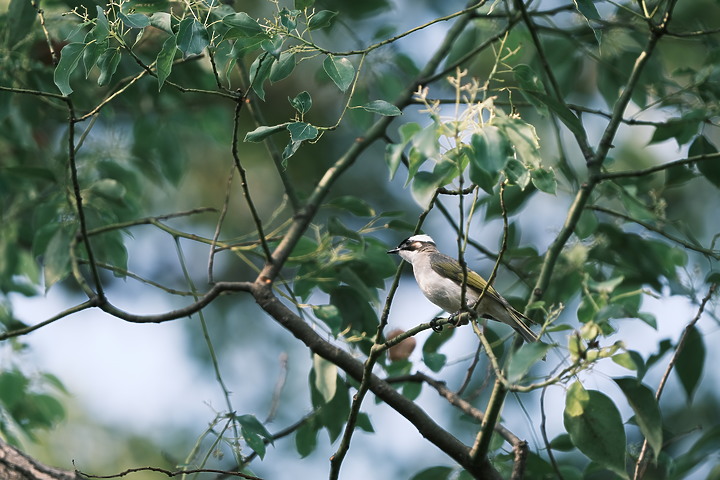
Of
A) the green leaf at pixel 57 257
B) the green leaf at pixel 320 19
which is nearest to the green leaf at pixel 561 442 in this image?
the green leaf at pixel 320 19

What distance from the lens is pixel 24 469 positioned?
10.1 ft

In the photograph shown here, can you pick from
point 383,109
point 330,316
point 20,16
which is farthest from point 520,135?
point 20,16

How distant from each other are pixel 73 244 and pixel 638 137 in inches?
243

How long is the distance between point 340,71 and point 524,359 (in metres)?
0.93

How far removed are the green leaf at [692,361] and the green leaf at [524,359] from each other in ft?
5.92

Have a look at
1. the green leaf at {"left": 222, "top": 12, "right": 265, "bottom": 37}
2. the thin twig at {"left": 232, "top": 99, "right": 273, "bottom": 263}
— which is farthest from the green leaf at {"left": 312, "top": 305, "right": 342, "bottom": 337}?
the green leaf at {"left": 222, "top": 12, "right": 265, "bottom": 37}

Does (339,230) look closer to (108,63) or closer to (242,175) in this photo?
(242,175)

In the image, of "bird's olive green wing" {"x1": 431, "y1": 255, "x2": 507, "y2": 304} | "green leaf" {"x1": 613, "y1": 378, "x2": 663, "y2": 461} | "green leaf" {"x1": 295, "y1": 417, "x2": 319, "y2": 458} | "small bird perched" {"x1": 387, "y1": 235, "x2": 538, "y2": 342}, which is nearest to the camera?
"green leaf" {"x1": 613, "y1": 378, "x2": 663, "y2": 461}

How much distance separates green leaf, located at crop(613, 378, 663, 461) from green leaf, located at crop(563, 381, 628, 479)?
184 millimetres

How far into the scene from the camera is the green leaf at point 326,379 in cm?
316

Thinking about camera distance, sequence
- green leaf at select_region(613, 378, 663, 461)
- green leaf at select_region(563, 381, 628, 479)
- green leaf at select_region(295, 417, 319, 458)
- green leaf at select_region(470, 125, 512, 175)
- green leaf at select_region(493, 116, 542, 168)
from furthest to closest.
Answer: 1. green leaf at select_region(295, 417, 319, 458)
2. green leaf at select_region(613, 378, 663, 461)
3. green leaf at select_region(563, 381, 628, 479)
4. green leaf at select_region(493, 116, 542, 168)
5. green leaf at select_region(470, 125, 512, 175)

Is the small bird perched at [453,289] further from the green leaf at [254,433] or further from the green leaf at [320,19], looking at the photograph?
the green leaf at [320,19]

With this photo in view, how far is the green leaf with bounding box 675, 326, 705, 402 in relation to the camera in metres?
3.35

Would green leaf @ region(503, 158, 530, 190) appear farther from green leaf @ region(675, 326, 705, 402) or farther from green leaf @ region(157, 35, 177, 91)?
green leaf @ region(675, 326, 705, 402)
